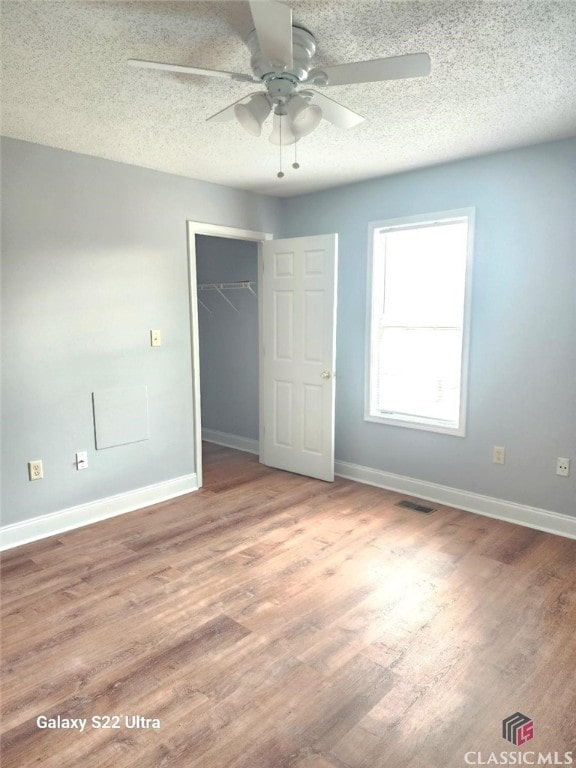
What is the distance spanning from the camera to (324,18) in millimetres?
1697

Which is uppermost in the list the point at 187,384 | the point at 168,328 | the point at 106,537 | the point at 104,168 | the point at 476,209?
the point at 104,168

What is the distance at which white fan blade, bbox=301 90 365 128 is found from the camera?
78.5 inches

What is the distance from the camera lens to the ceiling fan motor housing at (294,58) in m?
1.73

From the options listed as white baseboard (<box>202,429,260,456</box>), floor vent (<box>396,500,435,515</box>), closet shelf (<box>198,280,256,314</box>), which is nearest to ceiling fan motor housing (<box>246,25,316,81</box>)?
floor vent (<box>396,500,435,515</box>)

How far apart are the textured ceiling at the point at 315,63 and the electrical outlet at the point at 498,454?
2012 millimetres

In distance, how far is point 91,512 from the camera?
340cm

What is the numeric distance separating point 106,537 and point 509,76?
11.2 feet

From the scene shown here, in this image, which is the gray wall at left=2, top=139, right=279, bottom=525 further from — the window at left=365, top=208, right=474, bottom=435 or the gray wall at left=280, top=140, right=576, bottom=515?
the gray wall at left=280, top=140, right=576, bottom=515

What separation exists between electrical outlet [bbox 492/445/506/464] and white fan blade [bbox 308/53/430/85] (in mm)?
2509

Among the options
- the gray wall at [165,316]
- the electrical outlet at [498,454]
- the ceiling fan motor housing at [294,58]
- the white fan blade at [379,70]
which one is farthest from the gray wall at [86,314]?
the electrical outlet at [498,454]

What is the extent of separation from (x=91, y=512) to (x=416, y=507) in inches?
93.6

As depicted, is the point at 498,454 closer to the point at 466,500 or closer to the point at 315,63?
the point at 466,500

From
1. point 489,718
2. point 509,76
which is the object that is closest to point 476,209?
point 509,76

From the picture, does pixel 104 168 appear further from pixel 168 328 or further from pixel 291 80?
pixel 291 80
